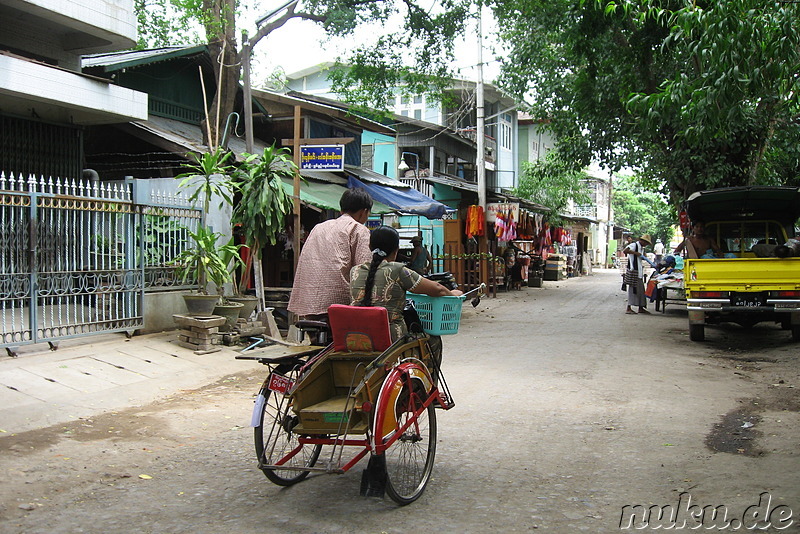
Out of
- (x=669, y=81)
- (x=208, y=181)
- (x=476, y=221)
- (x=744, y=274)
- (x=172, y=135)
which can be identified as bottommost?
(x=744, y=274)

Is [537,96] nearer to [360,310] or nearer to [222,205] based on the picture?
[222,205]

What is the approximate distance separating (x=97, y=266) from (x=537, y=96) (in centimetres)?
1360

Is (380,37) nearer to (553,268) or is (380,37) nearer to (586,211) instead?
(553,268)

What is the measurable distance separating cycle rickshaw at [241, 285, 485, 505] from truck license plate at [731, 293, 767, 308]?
7.64 m

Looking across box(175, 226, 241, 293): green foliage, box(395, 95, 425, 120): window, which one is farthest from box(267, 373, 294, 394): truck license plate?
box(395, 95, 425, 120): window

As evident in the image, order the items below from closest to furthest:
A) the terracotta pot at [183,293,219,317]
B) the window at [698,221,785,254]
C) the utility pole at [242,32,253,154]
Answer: the terracotta pot at [183,293,219,317] → the utility pole at [242,32,253,154] → the window at [698,221,785,254]

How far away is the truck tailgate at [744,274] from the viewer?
10578 millimetres

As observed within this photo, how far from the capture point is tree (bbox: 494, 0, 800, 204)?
704 cm

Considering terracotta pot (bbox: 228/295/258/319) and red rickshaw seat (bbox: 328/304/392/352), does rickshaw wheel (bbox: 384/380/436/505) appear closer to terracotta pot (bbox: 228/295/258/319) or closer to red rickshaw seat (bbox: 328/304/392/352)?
red rickshaw seat (bbox: 328/304/392/352)

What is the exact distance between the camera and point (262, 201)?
1048cm

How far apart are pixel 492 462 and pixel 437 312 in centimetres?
121

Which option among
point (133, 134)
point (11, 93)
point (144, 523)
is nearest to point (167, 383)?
point (144, 523)

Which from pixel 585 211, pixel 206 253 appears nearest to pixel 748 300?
pixel 206 253

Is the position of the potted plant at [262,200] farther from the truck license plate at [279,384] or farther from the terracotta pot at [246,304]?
the truck license plate at [279,384]
